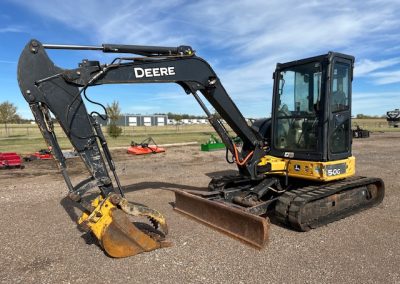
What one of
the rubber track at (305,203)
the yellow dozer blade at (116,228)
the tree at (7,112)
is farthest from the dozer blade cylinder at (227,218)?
the tree at (7,112)

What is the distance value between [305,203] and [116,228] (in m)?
3.13

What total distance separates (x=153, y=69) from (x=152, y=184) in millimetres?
5387

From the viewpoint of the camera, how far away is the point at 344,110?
713cm

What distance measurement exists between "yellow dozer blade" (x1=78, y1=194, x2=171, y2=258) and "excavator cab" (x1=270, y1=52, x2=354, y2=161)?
3.48 metres

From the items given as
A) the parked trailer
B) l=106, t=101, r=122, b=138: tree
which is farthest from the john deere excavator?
l=106, t=101, r=122, b=138: tree

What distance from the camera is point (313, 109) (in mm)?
6992

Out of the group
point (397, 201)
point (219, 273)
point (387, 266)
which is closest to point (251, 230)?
point (219, 273)

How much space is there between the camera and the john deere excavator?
5133mm

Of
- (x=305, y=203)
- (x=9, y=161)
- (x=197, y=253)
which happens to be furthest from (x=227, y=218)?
(x=9, y=161)

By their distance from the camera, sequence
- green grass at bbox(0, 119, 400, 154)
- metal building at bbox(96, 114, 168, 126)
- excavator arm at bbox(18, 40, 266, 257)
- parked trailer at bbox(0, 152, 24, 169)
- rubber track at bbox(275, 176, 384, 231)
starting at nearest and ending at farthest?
excavator arm at bbox(18, 40, 266, 257)
rubber track at bbox(275, 176, 384, 231)
parked trailer at bbox(0, 152, 24, 169)
green grass at bbox(0, 119, 400, 154)
metal building at bbox(96, 114, 168, 126)

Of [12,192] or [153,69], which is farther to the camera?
[12,192]

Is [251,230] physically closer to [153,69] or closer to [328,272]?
[328,272]

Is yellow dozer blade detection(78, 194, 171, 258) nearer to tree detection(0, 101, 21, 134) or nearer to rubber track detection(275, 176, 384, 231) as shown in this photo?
rubber track detection(275, 176, 384, 231)

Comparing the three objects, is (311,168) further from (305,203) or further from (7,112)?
(7,112)
